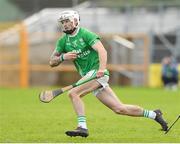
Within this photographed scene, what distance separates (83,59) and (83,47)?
21cm

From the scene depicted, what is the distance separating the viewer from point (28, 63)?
35594mm

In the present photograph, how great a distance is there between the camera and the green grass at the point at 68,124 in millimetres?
12087

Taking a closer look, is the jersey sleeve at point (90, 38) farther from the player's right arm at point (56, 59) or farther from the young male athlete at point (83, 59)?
the player's right arm at point (56, 59)

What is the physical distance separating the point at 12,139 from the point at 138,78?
24373mm

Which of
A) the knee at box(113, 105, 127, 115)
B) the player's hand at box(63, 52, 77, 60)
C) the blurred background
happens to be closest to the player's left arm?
the player's hand at box(63, 52, 77, 60)

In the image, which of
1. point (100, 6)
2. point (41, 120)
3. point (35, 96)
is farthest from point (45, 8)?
point (41, 120)

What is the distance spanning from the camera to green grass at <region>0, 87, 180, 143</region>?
12087 mm

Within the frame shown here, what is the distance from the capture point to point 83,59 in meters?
12.0

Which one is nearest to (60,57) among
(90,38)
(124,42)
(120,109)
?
(90,38)

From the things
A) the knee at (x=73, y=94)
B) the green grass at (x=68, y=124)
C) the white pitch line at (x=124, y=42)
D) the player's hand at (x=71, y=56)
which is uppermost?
the player's hand at (x=71, y=56)

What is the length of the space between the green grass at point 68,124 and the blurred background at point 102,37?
12095 millimetres

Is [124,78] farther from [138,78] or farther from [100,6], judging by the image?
[100,6]

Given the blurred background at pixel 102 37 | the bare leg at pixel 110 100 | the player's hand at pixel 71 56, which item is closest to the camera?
the player's hand at pixel 71 56

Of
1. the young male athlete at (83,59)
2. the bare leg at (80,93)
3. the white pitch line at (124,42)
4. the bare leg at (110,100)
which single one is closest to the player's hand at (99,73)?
the young male athlete at (83,59)
